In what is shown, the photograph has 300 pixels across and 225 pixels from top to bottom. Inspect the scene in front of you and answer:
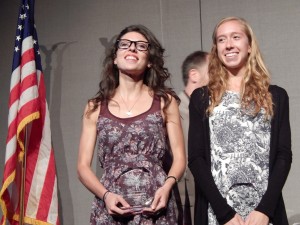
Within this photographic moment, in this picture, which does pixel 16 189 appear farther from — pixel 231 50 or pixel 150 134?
pixel 231 50

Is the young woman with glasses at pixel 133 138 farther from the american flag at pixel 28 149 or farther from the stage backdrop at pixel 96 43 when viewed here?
the stage backdrop at pixel 96 43

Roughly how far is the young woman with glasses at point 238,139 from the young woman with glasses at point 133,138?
0.23 meters

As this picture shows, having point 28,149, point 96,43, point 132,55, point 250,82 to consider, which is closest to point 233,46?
point 250,82

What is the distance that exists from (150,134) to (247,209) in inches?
22.5

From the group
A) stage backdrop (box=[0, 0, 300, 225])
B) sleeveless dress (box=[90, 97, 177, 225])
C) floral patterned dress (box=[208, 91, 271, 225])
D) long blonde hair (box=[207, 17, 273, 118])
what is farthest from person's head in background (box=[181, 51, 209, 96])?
floral patterned dress (box=[208, 91, 271, 225])

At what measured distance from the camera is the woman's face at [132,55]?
2.48 m

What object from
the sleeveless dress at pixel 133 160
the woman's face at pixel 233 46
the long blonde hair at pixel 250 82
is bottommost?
the sleeveless dress at pixel 133 160

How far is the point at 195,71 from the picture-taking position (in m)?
3.61

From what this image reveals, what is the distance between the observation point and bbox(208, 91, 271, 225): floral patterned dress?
6.56 feet

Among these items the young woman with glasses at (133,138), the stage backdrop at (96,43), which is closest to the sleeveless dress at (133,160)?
the young woman with glasses at (133,138)

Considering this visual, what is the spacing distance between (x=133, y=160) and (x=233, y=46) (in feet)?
2.13

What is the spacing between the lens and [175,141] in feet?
7.88

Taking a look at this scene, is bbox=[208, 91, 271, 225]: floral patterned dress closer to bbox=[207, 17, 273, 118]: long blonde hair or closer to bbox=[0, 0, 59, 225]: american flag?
bbox=[207, 17, 273, 118]: long blonde hair

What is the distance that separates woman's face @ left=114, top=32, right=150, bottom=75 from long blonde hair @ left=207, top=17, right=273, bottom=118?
39 cm
